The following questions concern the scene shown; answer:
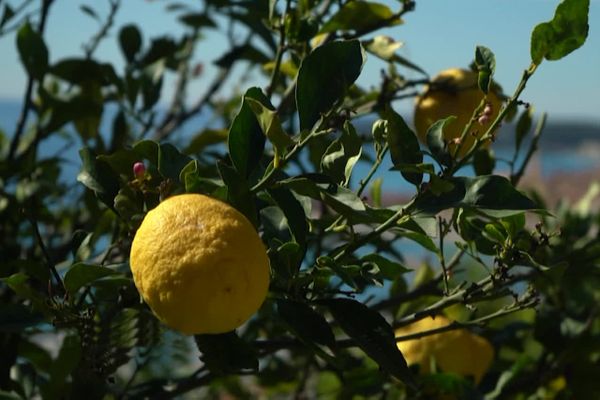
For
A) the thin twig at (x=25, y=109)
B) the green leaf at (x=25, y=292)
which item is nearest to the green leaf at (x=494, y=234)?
the green leaf at (x=25, y=292)

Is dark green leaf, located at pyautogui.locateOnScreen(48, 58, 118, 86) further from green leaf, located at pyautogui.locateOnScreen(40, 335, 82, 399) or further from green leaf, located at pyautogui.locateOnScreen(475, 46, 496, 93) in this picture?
green leaf, located at pyautogui.locateOnScreen(475, 46, 496, 93)

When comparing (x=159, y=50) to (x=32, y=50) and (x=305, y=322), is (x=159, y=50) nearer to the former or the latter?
(x=32, y=50)

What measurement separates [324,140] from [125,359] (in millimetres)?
269

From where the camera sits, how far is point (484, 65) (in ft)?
A: 2.16

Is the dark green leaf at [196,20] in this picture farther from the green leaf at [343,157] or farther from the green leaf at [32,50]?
the green leaf at [343,157]

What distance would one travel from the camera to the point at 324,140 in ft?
2.79

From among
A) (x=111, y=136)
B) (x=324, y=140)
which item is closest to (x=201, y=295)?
(x=324, y=140)

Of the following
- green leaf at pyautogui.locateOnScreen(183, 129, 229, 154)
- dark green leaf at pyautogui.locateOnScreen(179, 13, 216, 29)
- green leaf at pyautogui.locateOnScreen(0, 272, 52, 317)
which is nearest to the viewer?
green leaf at pyautogui.locateOnScreen(0, 272, 52, 317)

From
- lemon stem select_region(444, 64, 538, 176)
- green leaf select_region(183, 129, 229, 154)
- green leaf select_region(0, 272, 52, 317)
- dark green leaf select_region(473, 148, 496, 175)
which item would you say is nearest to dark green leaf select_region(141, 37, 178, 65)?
green leaf select_region(183, 129, 229, 154)

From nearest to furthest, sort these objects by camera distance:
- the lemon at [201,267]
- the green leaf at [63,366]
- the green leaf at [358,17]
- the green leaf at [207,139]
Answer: the lemon at [201,267], the green leaf at [63,366], the green leaf at [358,17], the green leaf at [207,139]

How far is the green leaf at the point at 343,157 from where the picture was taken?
24.4 inches

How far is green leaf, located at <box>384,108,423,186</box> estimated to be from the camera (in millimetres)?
618

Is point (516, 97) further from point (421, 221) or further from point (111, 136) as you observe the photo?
point (111, 136)

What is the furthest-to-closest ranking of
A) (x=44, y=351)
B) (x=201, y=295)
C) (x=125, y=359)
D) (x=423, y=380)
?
(x=44, y=351) < (x=423, y=380) < (x=125, y=359) < (x=201, y=295)
